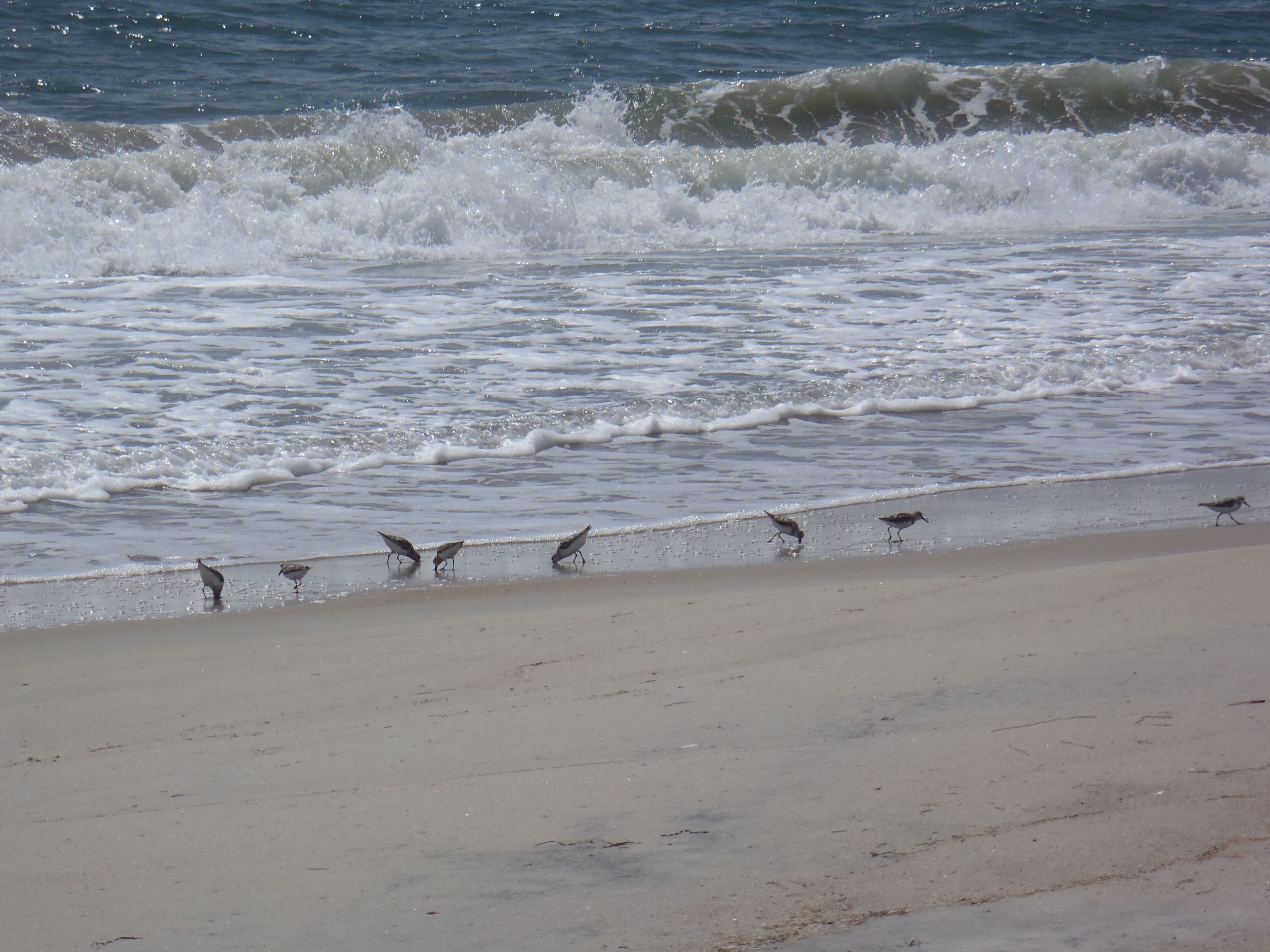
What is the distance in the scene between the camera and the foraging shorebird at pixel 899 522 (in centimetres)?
491

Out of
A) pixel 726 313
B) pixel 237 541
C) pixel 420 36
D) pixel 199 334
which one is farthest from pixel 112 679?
pixel 420 36

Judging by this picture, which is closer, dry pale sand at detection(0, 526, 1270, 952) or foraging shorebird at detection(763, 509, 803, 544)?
dry pale sand at detection(0, 526, 1270, 952)

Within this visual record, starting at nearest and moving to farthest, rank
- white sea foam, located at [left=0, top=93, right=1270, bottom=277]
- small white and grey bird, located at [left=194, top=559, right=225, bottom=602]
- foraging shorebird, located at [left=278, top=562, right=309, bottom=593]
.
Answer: small white and grey bird, located at [left=194, top=559, right=225, bottom=602]
foraging shorebird, located at [left=278, top=562, right=309, bottom=593]
white sea foam, located at [left=0, top=93, right=1270, bottom=277]

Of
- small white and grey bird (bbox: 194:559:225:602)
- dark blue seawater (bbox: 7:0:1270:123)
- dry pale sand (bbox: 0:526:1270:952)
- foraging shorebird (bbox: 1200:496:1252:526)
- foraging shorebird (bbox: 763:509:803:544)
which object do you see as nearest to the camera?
dry pale sand (bbox: 0:526:1270:952)

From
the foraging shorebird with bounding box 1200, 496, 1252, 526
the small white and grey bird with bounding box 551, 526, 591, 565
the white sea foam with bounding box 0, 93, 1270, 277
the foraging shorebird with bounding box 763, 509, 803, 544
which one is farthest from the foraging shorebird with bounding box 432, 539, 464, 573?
the white sea foam with bounding box 0, 93, 1270, 277

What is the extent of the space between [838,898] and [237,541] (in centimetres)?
349

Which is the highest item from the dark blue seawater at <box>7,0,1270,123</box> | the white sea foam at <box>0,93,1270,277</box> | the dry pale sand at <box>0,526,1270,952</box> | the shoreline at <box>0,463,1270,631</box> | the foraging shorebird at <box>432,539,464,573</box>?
the dark blue seawater at <box>7,0,1270,123</box>

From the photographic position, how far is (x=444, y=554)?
4.62 metres

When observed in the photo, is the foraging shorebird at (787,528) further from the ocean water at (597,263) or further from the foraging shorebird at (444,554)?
the foraging shorebird at (444,554)

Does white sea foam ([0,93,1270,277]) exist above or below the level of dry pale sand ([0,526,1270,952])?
above

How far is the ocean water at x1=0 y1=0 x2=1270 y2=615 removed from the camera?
6.02 metres

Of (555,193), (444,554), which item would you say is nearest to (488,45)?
(555,193)

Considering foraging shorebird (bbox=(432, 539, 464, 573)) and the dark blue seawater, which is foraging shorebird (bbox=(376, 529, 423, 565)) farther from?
the dark blue seawater

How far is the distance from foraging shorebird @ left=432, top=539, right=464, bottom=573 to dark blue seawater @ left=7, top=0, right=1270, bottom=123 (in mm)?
14038
